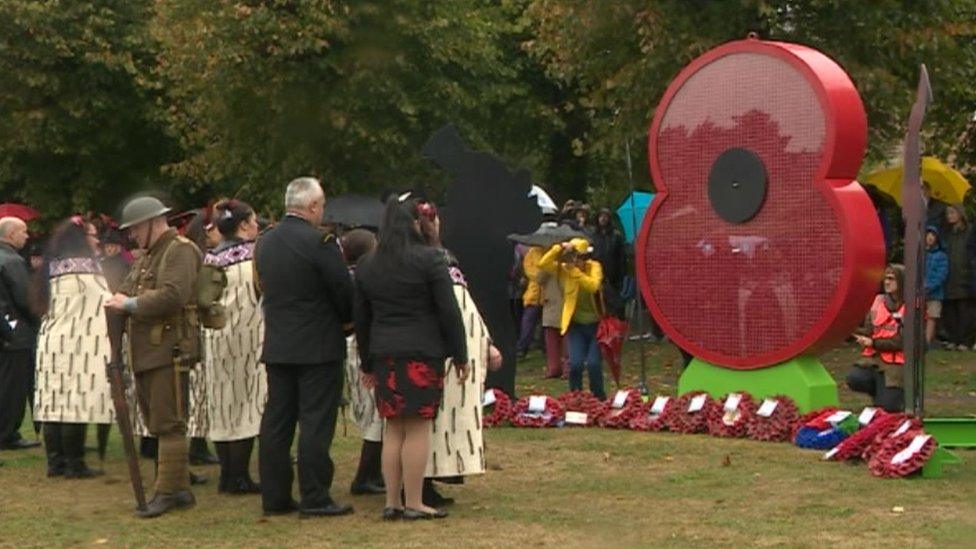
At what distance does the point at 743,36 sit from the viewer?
76.7 feet

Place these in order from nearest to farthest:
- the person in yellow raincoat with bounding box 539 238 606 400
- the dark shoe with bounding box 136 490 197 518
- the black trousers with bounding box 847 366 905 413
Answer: the dark shoe with bounding box 136 490 197 518 < the black trousers with bounding box 847 366 905 413 < the person in yellow raincoat with bounding box 539 238 606 400

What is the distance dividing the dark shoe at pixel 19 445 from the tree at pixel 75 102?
17866mm

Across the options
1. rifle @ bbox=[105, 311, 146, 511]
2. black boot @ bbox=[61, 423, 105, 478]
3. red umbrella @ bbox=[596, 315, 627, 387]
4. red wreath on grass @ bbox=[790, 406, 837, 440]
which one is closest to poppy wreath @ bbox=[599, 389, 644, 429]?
red umbrella @ bbox=[596, 315, 627, 387]

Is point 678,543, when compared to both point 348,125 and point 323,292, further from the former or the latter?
point 348,125

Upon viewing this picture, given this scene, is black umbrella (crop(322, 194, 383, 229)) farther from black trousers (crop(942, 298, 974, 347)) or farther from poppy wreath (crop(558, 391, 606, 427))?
poppy wreath (crop(558, 391, 606, 427))

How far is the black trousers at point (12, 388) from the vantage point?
14.0 metres

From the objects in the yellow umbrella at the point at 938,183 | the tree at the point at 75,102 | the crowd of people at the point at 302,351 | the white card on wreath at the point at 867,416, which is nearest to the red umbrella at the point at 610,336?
the white card on wreath at the point at 867,416

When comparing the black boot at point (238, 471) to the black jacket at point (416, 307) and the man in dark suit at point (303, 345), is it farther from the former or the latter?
the black jacket at point (416, 307)

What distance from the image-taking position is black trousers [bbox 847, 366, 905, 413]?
1380 cm

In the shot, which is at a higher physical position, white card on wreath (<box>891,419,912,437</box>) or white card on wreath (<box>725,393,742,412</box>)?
white card on wreath (<box>725,393,742,412</box>)

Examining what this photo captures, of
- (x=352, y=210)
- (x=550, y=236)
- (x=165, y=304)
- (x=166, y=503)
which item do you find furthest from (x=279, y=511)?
(x=352, y=210)

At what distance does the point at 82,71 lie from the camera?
1289 inches

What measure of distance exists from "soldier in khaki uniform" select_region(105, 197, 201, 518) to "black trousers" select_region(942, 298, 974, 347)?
13729mm

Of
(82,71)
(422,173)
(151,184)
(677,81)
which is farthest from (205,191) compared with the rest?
(677,81)
